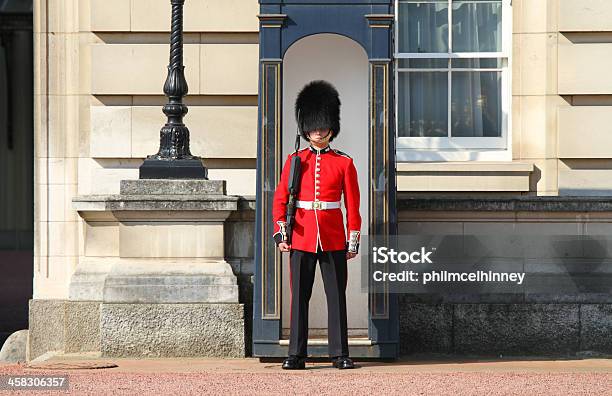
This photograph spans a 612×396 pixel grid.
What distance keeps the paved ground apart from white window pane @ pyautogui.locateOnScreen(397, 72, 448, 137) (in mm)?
2679

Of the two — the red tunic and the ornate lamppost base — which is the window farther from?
the red tunic

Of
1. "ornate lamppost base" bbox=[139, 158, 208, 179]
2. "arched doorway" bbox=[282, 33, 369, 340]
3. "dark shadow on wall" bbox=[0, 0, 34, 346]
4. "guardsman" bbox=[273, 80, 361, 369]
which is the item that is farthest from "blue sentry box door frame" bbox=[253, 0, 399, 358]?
"dark shadow on wall" bbox=[0, 0, 34, 346]

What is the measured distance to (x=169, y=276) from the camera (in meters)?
10.8

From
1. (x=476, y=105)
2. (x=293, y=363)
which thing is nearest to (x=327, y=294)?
(x=293, y=363)

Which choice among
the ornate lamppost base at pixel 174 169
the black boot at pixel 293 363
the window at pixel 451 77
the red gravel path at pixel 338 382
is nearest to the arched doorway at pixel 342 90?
the ornate lamppost base at pixel 174 169

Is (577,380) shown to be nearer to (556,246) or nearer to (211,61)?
(556,246)

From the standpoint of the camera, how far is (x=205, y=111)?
12773 millimetres

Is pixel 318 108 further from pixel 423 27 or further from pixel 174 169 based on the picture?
pixel 423 27

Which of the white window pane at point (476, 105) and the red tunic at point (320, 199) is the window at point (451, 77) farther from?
the red tunic at point (320, 199)

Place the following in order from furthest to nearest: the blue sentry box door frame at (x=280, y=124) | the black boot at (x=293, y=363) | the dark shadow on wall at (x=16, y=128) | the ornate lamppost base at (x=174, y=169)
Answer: the dark shadow on wall at (x=16, y=128) < the ornate lamppost base at (x=174, y=169) < the blue sentry box door frame at (x=280, y=124) < the black boot at (x=293, y=363)

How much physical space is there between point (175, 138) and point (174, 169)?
262 millimetres

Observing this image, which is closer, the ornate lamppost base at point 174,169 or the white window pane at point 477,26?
the ornate lamppost base at point 174,169

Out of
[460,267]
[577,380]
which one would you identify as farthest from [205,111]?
[577,380]

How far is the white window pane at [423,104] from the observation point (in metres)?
12.9
